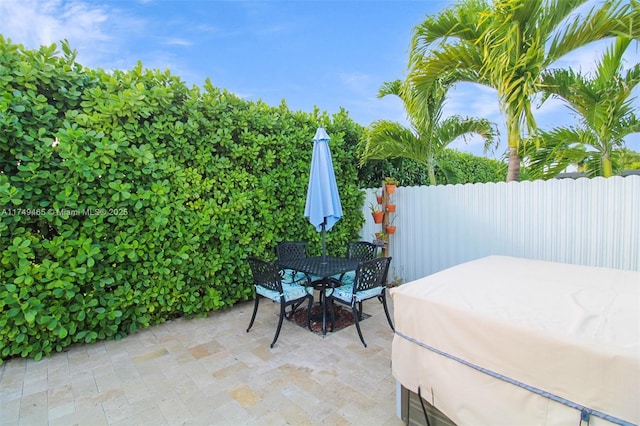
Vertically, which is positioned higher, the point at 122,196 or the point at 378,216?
the point at 122,196

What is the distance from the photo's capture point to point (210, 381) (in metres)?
2.85

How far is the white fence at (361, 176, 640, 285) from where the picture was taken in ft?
11.5

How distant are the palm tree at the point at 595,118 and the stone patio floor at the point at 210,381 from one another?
11.6ft

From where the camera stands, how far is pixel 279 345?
353 centimetres

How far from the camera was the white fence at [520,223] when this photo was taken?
349cm

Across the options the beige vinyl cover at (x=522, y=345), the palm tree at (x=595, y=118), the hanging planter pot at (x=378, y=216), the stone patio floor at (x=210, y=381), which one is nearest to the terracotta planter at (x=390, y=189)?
the hanging planter pot at (x=378, y=216)

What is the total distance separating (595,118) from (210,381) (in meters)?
5.76

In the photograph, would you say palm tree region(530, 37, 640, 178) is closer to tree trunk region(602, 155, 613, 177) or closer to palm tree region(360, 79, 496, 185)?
tree trunk region(602, 155, 613, 177)

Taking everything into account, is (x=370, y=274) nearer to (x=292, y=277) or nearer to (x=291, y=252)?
(x=292, y=277)

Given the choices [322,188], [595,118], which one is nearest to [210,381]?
[322,188]

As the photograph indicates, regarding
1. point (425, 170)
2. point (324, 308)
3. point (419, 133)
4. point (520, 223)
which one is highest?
point (419, 133)

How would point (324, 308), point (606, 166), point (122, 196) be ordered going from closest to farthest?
point (122, 196) → point (324, 308) → point (606, 166)

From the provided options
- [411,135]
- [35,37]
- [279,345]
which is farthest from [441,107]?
[35,37]

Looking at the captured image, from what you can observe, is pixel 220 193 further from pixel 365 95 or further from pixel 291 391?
pixel 365 95
